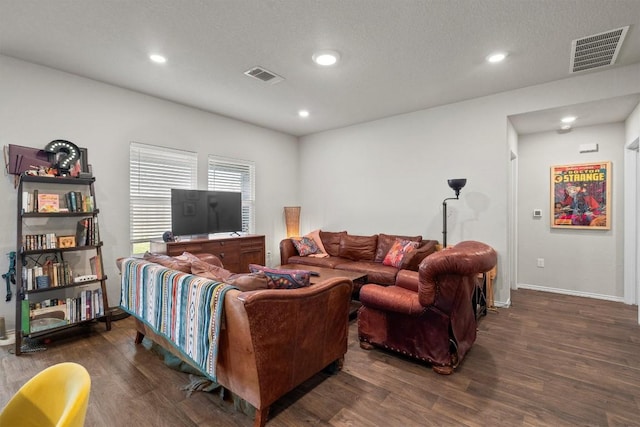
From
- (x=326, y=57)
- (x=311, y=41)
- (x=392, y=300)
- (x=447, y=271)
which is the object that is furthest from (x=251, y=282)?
(x=326, y=57)

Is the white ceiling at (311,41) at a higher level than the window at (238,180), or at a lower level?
higher

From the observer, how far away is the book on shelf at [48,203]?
114 inches

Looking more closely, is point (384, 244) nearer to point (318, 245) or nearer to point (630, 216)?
point (318, 245)

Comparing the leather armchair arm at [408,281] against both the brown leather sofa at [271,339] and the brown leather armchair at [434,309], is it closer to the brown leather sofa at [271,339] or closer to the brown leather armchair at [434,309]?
the brown leather armchair at [434,309]

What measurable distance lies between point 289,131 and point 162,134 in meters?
2.40

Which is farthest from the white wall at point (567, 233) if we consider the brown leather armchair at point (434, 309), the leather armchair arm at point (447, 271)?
the leather armchair arm at point (447, 271)

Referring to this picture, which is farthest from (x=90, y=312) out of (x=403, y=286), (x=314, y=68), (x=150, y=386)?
(x=314, y=68)

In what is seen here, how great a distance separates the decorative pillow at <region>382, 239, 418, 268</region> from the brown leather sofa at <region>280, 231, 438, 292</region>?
0.22ft

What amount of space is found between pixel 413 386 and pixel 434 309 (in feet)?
1.90

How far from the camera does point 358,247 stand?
489 cm

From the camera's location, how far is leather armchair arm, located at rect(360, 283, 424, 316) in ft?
7.86

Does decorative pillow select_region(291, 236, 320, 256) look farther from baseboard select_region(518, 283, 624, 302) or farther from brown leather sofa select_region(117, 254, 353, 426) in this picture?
baseboard select_region(518, 283, 624, 302)

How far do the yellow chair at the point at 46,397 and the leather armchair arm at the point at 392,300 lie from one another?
6.82 ft

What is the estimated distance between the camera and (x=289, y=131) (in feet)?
19.3
